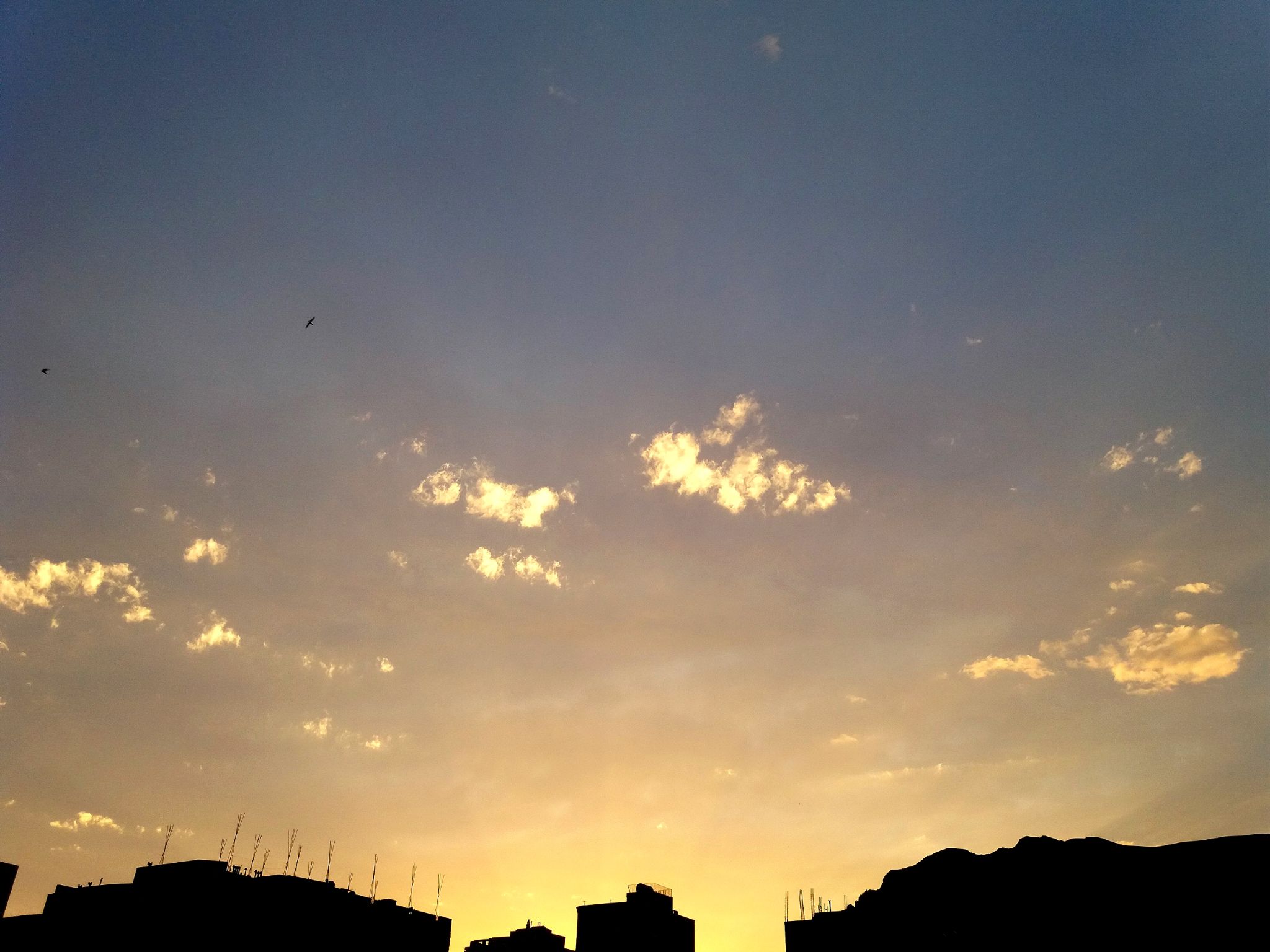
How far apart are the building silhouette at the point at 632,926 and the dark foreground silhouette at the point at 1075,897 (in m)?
28.6

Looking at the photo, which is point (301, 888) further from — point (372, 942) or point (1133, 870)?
point (1133, 870)

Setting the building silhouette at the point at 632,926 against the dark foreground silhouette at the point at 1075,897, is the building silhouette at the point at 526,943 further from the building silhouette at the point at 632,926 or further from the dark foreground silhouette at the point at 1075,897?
the dark foreground silhouette at the point at 1075,897

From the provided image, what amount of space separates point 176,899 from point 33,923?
2137 cm

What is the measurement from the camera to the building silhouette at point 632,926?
130 meters

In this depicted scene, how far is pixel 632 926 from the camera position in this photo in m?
131

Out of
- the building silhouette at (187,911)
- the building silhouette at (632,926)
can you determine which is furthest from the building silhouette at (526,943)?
the building silhouette at (187,911)

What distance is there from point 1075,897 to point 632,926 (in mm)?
61822

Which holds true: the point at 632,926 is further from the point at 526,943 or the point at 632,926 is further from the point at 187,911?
the point at 187,911

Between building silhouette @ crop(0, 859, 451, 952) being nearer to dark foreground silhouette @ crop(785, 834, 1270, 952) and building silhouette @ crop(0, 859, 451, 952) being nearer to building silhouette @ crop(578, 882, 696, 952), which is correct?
building silhouette @ crop(578, 882, 696, 952)

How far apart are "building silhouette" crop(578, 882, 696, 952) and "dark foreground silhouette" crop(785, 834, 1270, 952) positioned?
1125 inches

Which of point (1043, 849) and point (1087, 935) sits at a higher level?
point (1043, 849)

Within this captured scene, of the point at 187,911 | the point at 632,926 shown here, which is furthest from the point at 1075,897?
the point at 187,911

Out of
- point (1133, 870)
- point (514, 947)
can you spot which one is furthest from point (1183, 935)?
point (514, 947)

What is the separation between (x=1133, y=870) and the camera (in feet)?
310
